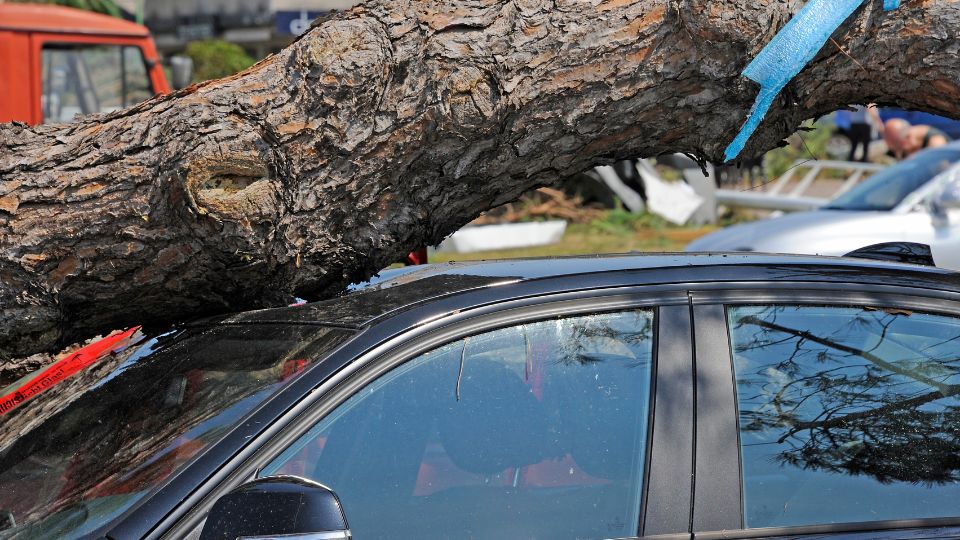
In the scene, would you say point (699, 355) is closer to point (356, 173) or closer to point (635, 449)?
point (635, 449)

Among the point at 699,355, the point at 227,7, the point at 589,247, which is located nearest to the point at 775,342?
the point at 699,355

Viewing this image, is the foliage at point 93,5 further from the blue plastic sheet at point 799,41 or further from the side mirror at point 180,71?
the blue plastic sheet at point 799,41

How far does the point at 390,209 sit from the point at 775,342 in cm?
132

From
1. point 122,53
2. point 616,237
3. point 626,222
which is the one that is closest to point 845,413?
point 122,53

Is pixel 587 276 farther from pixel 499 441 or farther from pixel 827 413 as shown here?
pixel 827 413

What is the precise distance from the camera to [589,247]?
12.6 meters

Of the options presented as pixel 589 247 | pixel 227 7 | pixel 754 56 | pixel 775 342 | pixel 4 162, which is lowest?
pixel 775 342

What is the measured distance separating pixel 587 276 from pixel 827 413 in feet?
2.13

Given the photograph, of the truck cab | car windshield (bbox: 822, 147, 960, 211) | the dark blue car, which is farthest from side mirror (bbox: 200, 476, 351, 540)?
car windshield (bbox: 822, 147, 960, 211)

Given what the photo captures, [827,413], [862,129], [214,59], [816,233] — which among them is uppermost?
[862,129]

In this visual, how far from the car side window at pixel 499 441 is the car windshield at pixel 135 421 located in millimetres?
199

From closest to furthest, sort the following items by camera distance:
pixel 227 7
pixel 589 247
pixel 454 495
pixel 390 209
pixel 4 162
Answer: pixel 454 495 → pixel 4 162 → pixel 390 209 → pixel 589 247 → pixel 227 7

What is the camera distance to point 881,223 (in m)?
7.86

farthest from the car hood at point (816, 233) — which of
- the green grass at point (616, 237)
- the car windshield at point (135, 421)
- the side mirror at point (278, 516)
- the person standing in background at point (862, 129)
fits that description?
the person standing in background at point (862, 129)
